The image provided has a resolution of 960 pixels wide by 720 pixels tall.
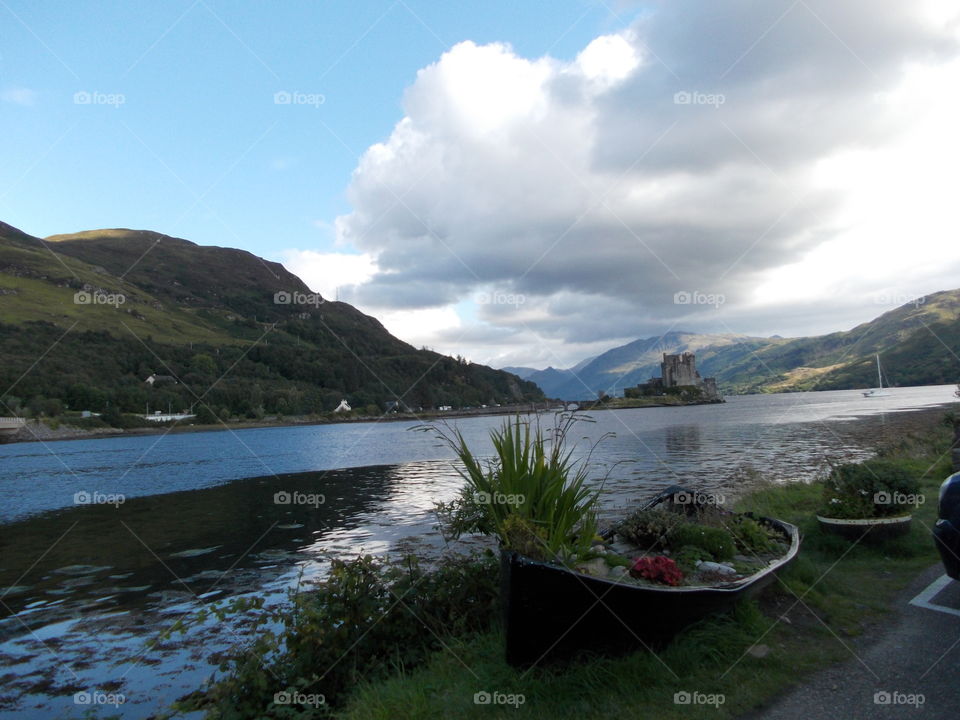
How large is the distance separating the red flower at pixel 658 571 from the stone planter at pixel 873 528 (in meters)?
5.46

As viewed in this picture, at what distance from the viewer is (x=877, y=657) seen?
6.08 meters

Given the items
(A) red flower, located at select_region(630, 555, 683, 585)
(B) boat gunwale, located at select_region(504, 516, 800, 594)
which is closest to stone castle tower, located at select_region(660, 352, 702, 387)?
(B) boat gunwale, located at select_region(504, 516, 800, 594)

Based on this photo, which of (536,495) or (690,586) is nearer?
(690,586)

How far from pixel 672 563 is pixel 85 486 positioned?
158 feet

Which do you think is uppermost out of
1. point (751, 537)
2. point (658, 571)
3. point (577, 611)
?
point (658, 571)

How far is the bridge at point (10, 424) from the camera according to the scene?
4193 inches

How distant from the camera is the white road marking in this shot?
7211 millimetres

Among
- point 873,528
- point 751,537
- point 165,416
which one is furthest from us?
point 165,416

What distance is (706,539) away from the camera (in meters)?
8.35

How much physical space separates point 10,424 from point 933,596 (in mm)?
136875

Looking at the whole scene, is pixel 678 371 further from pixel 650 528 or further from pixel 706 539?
pixel 706 539

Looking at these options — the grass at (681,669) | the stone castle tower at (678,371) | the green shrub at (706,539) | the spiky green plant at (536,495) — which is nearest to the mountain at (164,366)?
the stone castle tower at (678,371)

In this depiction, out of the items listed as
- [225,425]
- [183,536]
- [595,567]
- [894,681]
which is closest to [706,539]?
[595,567]

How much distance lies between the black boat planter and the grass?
18 centimetres
